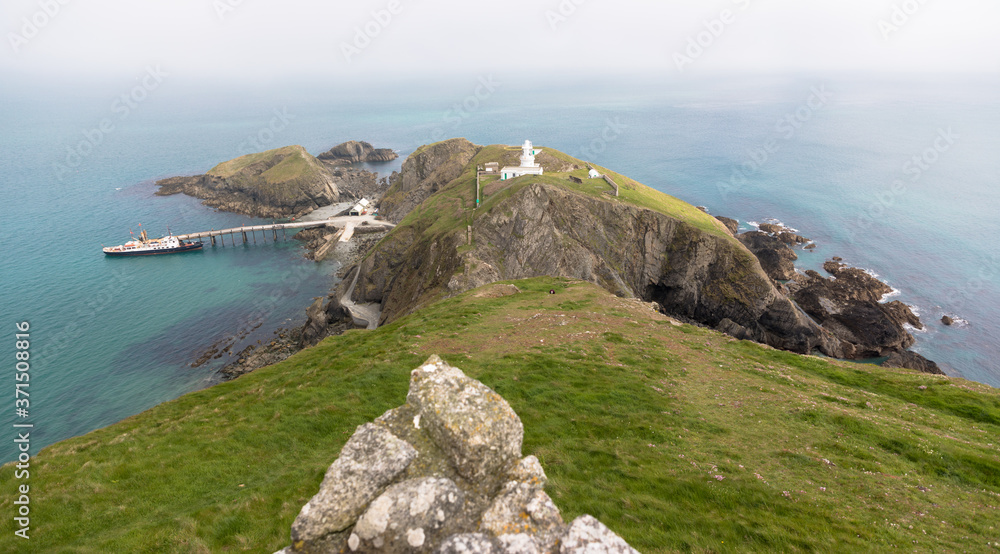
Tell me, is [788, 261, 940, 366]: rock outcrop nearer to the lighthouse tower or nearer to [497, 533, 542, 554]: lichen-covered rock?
the lighthouse tower

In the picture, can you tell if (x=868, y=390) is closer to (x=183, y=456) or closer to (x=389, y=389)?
(x=389, y=389)

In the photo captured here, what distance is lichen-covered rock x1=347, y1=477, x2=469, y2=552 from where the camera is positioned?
6.72 metres

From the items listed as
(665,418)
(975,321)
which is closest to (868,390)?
(665,418)

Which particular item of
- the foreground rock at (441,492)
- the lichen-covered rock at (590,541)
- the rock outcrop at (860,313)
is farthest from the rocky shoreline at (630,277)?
the lichen-covered rock at (590,541)

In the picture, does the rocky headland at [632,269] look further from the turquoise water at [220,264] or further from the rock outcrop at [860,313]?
the turquoise water at [220,264]

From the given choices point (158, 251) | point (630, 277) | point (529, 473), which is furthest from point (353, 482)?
point (158, 251)

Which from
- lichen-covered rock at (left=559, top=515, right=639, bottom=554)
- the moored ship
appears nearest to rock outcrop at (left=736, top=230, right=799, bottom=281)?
lichen-covered rock at (left=559, top=515, right=639, bottom=554)

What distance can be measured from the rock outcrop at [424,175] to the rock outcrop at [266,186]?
25.9 metres

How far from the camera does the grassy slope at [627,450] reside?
11.7 meters

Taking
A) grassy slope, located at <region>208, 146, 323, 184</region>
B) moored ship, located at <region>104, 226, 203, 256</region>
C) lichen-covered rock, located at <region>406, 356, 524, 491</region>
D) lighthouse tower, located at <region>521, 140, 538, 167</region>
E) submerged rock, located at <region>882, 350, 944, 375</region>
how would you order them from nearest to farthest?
lichen-covered rock, located at <region>406, 356, 524, 491</region>, submerged rock, located at <region>882, 350, 944, 375</region>, lighthouse tower, located at <region>521, 140, 538, 167</region>, moored ship, located at <region>104, 226, 203, 256</region>, grassy slope, located at <region>208, 146, 323, 184</region>

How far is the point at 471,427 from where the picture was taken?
831 cm

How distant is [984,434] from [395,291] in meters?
70.1

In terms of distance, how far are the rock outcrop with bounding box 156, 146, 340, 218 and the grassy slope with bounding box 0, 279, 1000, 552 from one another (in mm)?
125840

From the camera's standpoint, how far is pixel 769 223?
113938mm
